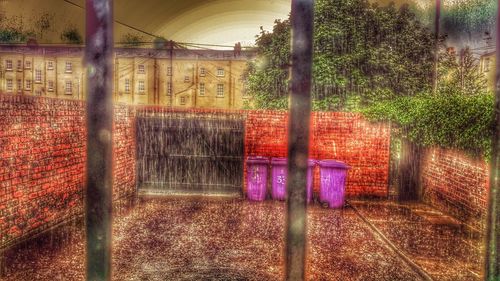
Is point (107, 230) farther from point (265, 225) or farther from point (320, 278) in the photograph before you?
point (265, 225)

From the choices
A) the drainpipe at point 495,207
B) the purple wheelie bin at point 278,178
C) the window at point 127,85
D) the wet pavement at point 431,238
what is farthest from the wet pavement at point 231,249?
the window at point 127,85

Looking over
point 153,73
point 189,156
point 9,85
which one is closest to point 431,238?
point 189,156

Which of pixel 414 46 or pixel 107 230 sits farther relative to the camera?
pixel 414 46

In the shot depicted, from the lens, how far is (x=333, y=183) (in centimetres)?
980

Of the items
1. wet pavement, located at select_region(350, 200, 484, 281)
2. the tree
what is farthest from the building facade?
wet pavement, located at select_region(350, 200, 484, 281)

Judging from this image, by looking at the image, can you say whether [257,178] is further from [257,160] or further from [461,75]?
[461,75]

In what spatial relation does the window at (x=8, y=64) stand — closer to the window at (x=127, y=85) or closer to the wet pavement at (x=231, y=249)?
the window at (x=127, y=85)

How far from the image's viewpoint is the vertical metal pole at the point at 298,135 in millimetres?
1503

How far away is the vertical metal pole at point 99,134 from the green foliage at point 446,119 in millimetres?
6101

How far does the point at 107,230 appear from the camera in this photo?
1.65m

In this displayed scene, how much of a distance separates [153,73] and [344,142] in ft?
122

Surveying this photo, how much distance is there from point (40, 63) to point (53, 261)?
4960 centimetres

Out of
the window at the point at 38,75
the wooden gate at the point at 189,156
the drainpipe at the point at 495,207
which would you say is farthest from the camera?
the window at the point at 38,75

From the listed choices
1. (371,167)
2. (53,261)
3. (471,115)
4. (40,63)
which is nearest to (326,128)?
(371,167)
